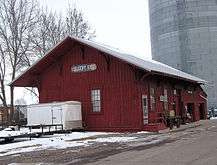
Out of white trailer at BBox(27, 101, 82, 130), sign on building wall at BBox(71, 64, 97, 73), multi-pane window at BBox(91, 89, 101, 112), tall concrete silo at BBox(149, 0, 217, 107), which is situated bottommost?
white trailer at BBox(27, 101, 82, 130)

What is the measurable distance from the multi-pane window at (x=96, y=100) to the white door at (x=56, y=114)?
3004 mm

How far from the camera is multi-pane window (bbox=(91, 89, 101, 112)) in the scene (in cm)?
3328

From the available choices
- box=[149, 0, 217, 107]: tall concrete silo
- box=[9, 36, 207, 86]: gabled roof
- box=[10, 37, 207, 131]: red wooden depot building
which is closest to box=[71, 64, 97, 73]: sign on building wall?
box=[10, 37, 207, 131]: red wooden depot building

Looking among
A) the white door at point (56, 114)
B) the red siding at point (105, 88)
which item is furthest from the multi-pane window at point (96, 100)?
the white door at point (56, 114)

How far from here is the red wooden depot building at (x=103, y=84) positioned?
31688mm

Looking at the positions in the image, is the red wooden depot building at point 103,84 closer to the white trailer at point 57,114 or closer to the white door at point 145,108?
→ the white door at point 145,108

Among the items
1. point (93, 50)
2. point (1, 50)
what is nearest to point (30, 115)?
point (93, 50)

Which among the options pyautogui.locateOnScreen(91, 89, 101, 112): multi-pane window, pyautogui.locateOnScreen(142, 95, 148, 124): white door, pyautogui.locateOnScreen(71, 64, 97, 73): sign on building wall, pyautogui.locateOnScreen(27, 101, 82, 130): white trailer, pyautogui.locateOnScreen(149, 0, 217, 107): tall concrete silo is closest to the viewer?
pyautogui.locateOnScreen(27, 101, 82, 130): white trailer

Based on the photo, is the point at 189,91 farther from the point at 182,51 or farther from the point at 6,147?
the point at 182,51

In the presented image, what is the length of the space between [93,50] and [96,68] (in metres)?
1.26

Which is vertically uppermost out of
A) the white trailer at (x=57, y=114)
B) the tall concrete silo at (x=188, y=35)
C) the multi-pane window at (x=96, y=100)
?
the tall concrete silo at (x=188, y=35)

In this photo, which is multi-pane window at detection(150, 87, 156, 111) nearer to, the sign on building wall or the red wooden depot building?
the red wooden depot building

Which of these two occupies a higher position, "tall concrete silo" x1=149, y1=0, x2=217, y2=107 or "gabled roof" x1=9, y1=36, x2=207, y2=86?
"tall concrete silo" x1=149, y1=0, x2=217, y2=107

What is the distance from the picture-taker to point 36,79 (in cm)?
3647
